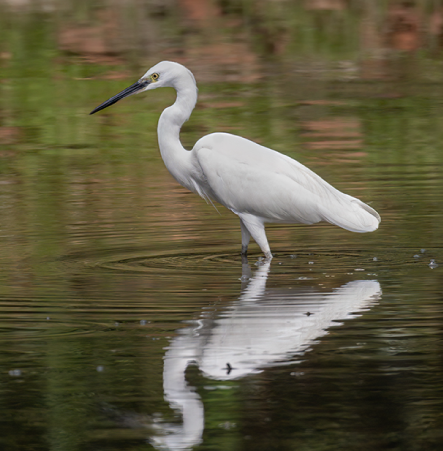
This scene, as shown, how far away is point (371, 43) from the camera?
25.6 metres

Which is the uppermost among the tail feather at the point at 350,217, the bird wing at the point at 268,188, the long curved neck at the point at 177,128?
the long curved neck at the point at 177,128

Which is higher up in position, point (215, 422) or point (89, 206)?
point (215, 422)

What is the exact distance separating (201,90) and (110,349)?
15.7 meters

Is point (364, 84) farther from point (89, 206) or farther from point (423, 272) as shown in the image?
point (423, 272)

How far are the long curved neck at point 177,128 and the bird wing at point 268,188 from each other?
0.50 feet

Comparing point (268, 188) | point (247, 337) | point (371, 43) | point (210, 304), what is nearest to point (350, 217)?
point (268, 188)

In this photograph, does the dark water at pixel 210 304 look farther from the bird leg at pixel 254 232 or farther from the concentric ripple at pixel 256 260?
the bird leg at pixel 254 232

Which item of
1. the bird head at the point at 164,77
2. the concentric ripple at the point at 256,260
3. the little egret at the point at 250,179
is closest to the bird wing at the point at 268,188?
the little egret at the point at 250,179

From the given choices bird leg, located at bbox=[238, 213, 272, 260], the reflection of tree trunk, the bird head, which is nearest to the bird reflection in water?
bird leg, located at bbox=[238, 213, 272, 260]

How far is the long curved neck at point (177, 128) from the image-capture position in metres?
9.24

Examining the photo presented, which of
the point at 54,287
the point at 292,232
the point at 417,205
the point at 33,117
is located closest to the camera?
the point at 54,287

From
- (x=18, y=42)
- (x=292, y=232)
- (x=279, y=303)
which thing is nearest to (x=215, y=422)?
(x=279, y=303)

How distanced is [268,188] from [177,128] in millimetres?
924

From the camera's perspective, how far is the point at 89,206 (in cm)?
1178
